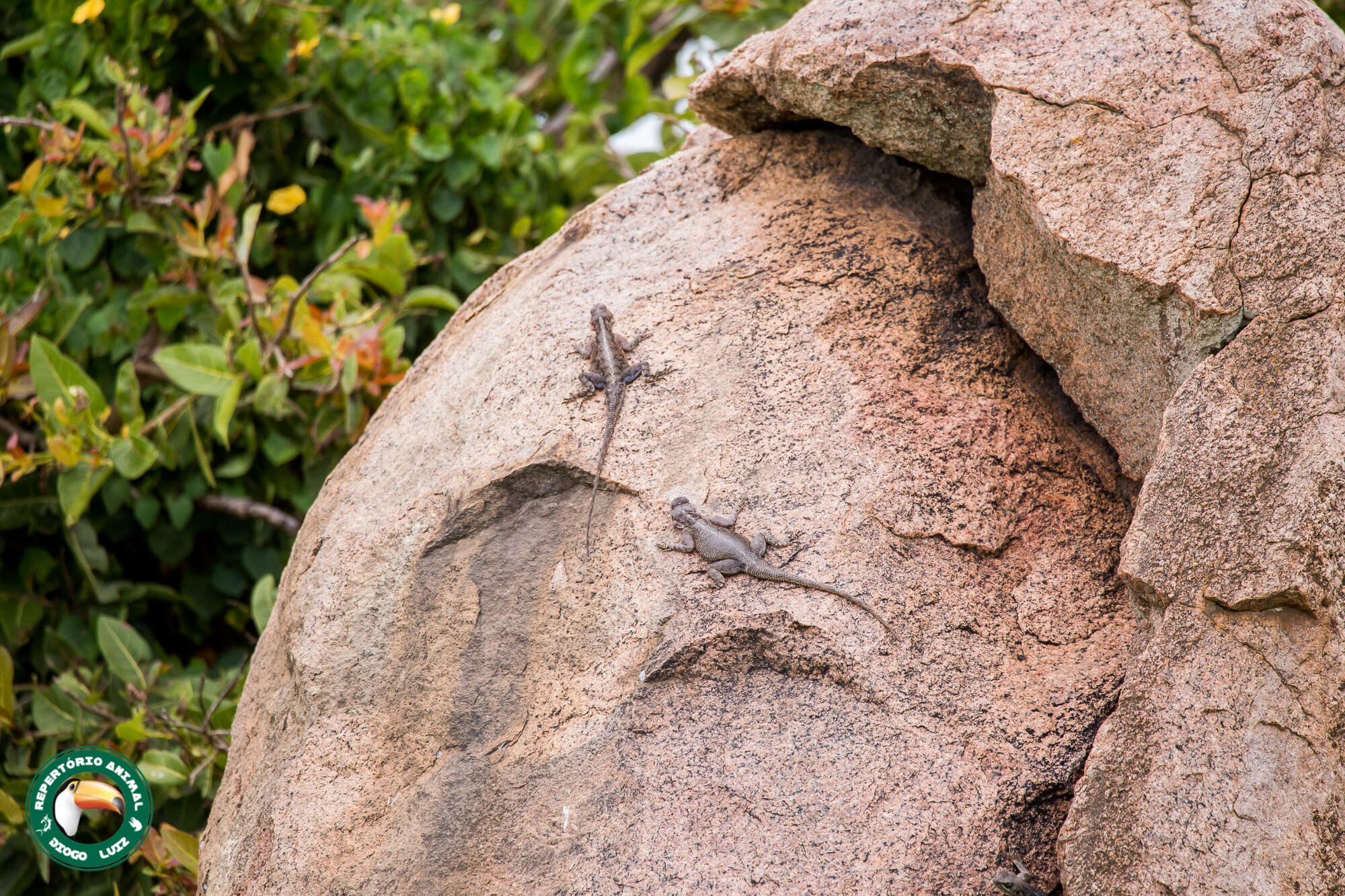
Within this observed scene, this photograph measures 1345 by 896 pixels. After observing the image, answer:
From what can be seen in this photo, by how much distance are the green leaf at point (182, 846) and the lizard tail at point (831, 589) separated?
8.13ft

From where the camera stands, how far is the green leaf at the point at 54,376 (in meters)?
4.42

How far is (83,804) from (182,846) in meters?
0.38

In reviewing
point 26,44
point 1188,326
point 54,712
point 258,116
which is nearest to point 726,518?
point 1188,326

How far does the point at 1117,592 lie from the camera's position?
9.97 ft

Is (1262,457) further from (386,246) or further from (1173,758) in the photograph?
(386,246)

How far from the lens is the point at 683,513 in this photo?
3.13m

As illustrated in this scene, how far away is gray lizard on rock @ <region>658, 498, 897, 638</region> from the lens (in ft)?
9.87

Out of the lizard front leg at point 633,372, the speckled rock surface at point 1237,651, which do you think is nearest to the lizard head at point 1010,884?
the speckled rock surface at point 1237,651

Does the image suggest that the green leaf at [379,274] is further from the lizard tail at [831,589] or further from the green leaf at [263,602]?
the lizard tail at [831,589]

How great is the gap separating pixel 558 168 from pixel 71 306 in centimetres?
295

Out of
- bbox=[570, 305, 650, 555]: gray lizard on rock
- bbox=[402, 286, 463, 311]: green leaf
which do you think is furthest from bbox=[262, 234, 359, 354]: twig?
bbox=[570, 305, 650, 555]: gray lizard on rock

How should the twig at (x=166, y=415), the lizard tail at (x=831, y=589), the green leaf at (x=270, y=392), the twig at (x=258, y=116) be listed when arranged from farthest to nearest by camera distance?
the twig at (x=258, y=116), the twig at (x=166, y=415), the green leaf at (x=270, y=392), the lizard tail at (x=831, y=589)

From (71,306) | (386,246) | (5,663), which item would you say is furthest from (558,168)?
(5,663)

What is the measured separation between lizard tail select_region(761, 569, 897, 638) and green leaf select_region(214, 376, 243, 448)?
261 cm
